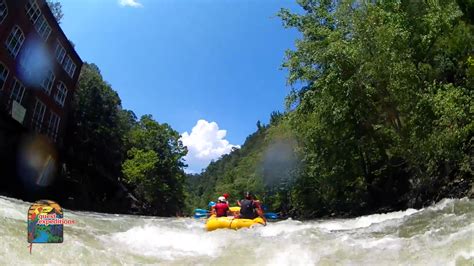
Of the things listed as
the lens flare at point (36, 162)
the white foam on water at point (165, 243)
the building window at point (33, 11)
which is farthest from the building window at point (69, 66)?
the white foam on water at point (165, 243)

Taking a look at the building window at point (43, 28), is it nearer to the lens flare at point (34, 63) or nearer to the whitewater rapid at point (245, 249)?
the lens flare at point (34, 63)

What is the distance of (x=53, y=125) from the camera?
33.8 m

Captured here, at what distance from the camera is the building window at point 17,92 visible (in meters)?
27.1

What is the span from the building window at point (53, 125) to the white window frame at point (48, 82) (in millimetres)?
2062

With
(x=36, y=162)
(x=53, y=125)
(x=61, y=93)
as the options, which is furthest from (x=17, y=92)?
(x=61, y=93)

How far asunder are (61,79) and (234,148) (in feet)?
486

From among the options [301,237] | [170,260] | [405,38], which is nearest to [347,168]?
[405,38]

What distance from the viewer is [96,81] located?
45.6 m

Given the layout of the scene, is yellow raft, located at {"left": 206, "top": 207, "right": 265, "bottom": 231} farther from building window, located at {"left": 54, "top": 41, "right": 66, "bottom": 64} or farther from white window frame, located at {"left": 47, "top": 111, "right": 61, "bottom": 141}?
building window, located at {"left": 54, "top": 41, "right": 66, "bottom": 64}

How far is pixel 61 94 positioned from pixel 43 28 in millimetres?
6256

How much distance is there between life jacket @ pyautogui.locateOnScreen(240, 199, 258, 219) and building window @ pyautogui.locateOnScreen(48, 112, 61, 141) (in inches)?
899

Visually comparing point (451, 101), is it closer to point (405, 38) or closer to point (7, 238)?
point (405, 38)

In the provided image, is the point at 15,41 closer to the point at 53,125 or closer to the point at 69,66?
the point at 53,125

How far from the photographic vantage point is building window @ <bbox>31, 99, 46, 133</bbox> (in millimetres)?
29922
